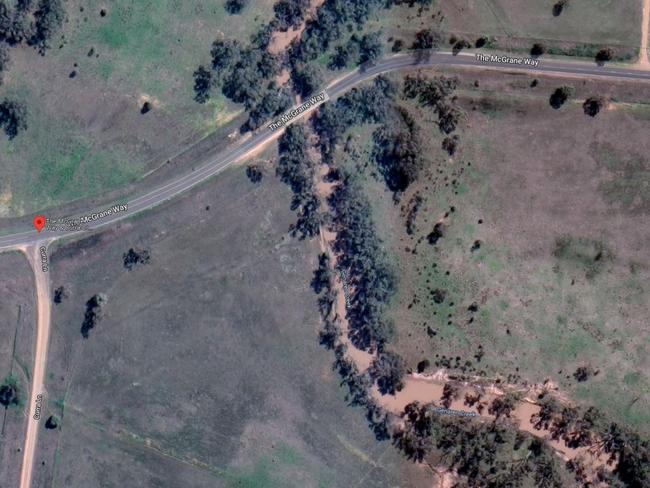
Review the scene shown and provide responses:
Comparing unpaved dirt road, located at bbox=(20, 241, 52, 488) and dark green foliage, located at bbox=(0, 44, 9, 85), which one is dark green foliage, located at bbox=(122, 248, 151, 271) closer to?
unpaved dirt road, located at bbox=(20, 241, 52, 488)

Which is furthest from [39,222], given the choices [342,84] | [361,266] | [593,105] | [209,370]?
[593,105]

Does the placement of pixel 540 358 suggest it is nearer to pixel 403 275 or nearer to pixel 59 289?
pixel 403 275

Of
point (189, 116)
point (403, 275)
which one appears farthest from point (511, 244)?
point (189, 116)

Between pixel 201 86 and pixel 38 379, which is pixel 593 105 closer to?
pixel 201 86

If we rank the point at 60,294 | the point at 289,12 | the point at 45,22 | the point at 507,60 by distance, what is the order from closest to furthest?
the point at 507,60 < the point at 45,22 < the point at 289,12 < the point at 60,294

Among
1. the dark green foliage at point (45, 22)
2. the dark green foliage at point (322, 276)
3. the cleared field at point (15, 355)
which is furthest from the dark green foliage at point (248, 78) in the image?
the cleared field at point (15, 355)

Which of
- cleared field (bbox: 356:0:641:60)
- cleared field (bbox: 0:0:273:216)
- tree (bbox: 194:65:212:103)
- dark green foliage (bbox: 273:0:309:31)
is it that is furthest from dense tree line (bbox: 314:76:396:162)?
tree (bbox: 194:65:212:103)
